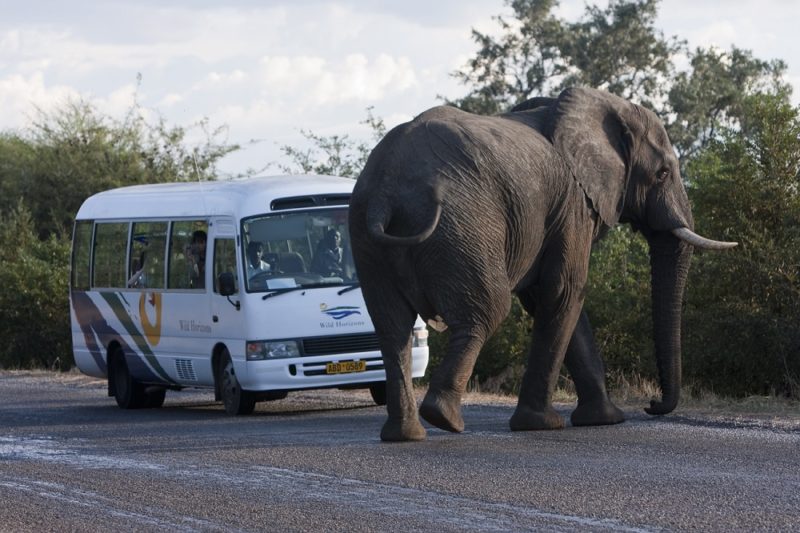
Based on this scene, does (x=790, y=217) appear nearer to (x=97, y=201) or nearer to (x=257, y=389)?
(x=257, y=389)

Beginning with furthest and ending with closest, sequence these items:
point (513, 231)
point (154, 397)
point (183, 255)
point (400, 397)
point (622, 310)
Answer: point (622, 310) → point (154, 397) → point (183, 255) → point (513, 231) → point (400, 397)

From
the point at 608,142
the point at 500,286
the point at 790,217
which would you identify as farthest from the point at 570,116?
the point at 790,217

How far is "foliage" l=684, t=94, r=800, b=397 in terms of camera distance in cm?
1866

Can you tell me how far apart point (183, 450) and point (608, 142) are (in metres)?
4.44

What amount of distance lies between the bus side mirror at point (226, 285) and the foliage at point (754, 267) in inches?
228

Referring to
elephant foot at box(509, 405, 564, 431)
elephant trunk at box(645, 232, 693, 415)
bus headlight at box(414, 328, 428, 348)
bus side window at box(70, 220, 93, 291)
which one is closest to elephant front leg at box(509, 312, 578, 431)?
elephant foot at box(509, 405, 564, 431)

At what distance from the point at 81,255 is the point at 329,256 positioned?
5.20 meters

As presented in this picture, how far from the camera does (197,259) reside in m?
18.1

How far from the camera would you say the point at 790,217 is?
1872cm

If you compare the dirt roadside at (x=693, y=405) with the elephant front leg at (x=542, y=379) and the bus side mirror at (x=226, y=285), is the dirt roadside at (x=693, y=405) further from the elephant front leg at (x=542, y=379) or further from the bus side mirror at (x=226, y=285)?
the bus side mirror at (x=226, y=285)

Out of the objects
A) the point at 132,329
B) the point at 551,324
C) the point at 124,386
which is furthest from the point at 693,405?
the point at 124,386

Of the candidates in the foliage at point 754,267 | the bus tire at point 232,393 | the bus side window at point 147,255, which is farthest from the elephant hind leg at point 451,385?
the bus side window at point 147,255

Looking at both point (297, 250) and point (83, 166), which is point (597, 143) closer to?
point (297, 250)

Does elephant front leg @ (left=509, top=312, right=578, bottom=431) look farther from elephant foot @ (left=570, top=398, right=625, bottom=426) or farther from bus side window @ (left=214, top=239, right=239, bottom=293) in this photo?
bus side window @ (left=214, top=239, right=239, bottom=293)
